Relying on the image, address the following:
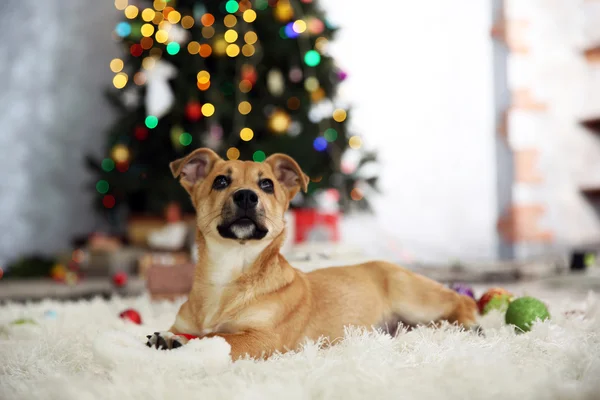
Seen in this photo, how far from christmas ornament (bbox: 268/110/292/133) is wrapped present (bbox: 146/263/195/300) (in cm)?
158

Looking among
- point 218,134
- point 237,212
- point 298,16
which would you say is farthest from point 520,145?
point 237,212

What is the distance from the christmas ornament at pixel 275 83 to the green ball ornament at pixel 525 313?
2500 mm

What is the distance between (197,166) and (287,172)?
263 mm

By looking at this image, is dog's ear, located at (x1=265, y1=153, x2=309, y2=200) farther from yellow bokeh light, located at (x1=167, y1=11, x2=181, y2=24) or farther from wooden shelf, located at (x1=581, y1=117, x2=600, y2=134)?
wooden shelf, located at (x1=581, y1=117, x2=600, y2=134)

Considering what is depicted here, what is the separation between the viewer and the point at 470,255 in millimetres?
5414

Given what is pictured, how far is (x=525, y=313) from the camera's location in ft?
5.16

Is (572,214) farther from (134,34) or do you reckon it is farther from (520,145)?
(134,34)

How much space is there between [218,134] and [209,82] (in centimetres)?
35

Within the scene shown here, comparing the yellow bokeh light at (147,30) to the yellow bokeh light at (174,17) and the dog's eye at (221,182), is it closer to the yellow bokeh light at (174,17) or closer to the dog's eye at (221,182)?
the yellow bokeh light at (174,17)

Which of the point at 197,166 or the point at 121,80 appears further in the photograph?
the point at 121,80

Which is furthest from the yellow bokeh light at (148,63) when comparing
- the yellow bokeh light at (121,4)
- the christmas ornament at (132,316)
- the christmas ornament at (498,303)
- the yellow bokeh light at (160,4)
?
the christmas ornament at (498,303)

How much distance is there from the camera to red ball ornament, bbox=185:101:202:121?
3.67 m

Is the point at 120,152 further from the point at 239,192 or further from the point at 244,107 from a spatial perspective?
the point at 239,192

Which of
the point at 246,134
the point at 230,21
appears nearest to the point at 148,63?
the point at 230,21
